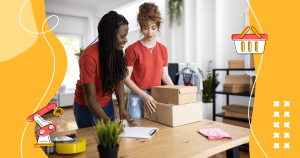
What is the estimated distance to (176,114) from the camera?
148 centimetres

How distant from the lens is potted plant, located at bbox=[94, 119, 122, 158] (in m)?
0.81

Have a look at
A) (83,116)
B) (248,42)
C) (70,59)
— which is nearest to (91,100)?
(83,116)

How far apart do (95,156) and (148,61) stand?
0.87 metres

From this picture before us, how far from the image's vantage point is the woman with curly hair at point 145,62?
163 cm

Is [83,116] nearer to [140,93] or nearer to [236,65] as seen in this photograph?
[140,93]

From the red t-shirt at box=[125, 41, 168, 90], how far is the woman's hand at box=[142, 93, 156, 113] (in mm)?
114

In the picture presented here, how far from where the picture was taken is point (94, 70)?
4.23 ft

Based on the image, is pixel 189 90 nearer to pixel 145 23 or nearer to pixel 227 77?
pixel 145 23

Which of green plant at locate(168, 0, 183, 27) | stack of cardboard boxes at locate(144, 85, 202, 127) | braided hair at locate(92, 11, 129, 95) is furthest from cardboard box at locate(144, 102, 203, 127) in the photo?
green plant at locate(168, 0, 183, 27)

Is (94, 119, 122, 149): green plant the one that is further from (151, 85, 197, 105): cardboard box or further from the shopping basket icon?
the shopping basket icon

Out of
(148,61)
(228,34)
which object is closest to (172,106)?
(148,61)

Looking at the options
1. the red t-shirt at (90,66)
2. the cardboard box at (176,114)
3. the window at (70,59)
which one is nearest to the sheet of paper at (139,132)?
the cardboard box at (176,114)

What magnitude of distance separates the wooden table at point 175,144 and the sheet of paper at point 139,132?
3 cm

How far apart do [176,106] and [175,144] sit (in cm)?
37
